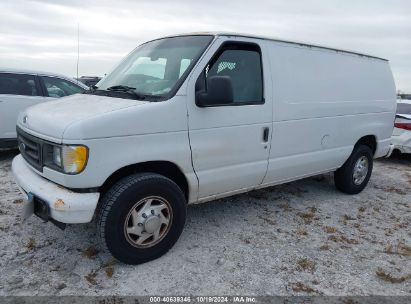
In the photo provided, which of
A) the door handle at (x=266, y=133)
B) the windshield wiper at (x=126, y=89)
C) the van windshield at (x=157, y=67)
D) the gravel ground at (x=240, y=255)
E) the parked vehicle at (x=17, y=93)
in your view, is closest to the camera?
the gravel ground at (x=240, y=255)

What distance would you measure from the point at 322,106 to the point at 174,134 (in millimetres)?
2272

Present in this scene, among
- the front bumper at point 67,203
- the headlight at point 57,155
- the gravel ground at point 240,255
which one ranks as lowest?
the gravel ground at point 240,255

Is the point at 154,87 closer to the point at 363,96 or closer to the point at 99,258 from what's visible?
the point at 99,258

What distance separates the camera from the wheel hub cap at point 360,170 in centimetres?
575

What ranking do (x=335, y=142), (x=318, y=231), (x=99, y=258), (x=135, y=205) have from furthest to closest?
(x=335, y=142) → (x=318, y=231) → (x=99, y=258) → (x=135, y=205)

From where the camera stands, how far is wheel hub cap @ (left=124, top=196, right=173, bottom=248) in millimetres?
3363

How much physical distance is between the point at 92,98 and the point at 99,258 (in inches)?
60.3

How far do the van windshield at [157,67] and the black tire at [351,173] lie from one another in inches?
119

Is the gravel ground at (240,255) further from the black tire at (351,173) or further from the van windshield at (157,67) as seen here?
the van windshield at (157,67)

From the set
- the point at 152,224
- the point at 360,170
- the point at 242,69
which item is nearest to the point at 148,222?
the point at 152,224

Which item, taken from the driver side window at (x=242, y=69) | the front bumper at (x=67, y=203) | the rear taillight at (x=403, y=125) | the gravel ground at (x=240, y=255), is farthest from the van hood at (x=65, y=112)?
the rear taillight at (x=403, y=125)

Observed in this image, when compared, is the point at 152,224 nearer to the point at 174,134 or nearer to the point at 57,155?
the point at 174,134

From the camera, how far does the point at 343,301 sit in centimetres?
308

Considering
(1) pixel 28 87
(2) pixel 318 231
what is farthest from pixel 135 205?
(1) pixel 28 87
